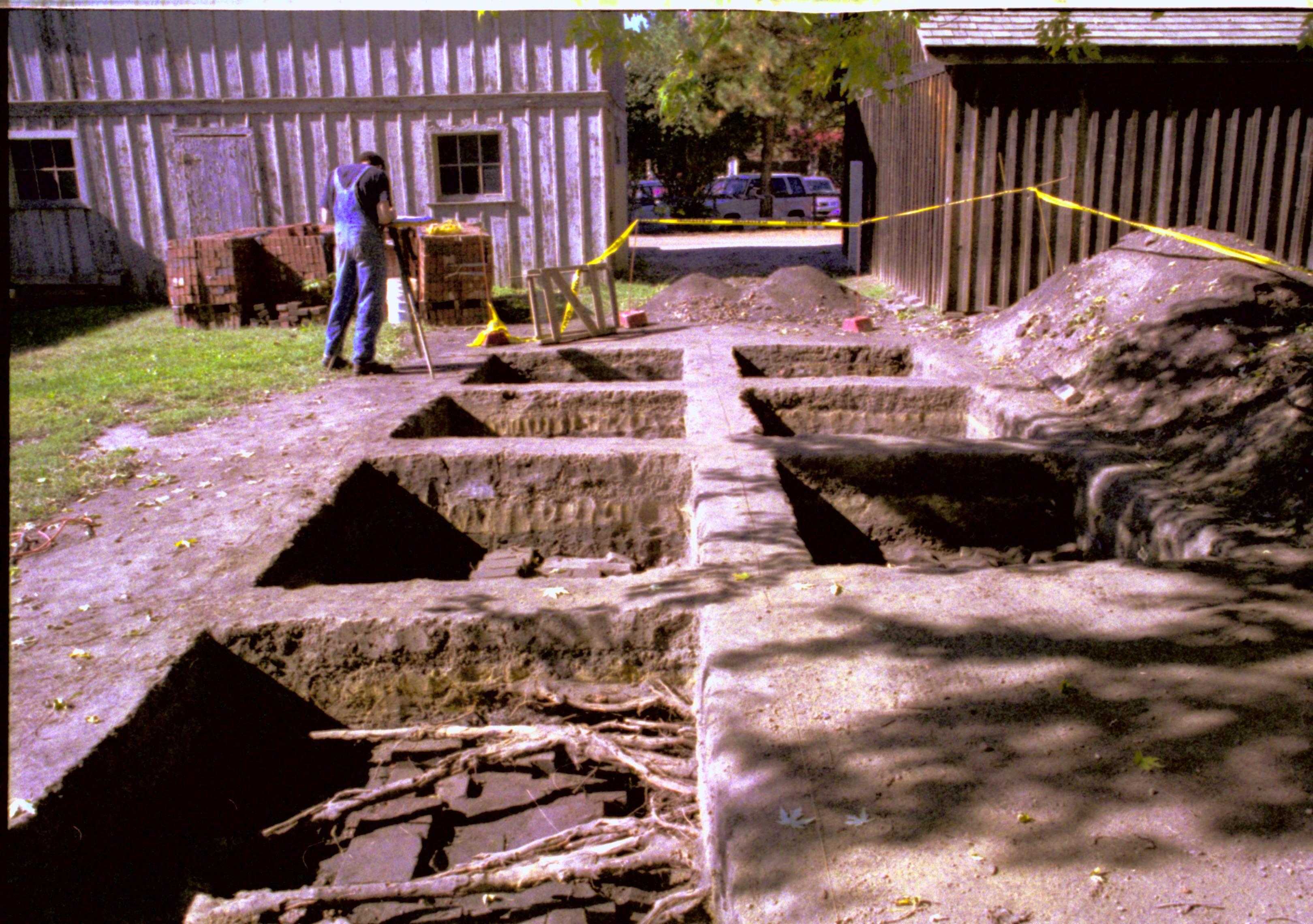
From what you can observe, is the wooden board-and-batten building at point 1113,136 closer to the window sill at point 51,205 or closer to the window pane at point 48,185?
the window sill at point 51,205

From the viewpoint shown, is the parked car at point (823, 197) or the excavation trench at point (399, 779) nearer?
the excavation trench at point (399, 779)

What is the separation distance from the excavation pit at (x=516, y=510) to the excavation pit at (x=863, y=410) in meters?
1.80

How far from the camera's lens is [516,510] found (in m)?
5.56

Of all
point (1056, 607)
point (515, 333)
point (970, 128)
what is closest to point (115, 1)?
point (1056, 607)

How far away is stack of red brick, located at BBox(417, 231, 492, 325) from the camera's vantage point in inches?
446

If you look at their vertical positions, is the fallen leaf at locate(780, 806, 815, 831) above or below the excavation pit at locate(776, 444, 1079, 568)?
above

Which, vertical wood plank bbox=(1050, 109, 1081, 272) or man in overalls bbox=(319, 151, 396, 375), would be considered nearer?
man in overalls bbox=(319, 151, 396, 375)

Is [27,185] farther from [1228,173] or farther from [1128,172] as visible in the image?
[1228,173]

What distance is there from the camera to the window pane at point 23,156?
→ 14.2 meters

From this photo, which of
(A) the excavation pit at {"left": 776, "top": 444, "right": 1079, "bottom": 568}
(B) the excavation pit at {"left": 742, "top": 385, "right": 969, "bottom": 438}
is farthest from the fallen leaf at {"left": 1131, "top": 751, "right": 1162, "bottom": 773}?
(B) the excavation pit at {"left": 742, "top": 385, "right": 969, "bottom": 438}

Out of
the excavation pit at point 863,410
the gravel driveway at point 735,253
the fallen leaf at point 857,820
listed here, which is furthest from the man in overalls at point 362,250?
the gravel driveway at point 735,253

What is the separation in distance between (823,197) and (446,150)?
66.7 ft

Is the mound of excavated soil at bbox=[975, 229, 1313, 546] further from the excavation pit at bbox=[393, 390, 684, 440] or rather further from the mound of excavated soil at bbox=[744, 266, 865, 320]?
the excavation pit at bbox=[393, 390, 684, 440]

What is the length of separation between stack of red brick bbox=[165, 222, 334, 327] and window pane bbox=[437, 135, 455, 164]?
2455 mm
